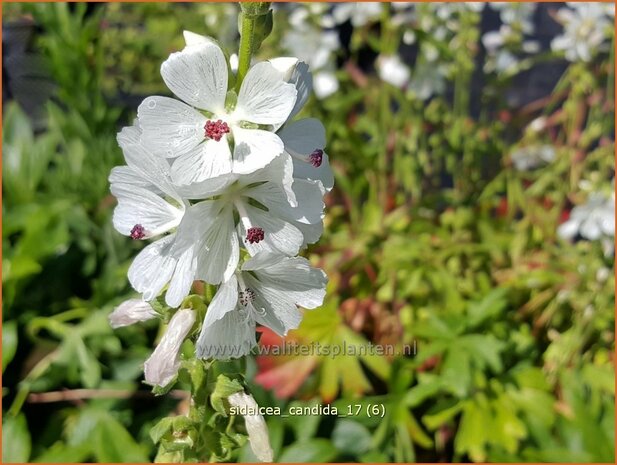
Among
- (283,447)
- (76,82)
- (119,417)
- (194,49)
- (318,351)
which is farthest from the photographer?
(76,82)

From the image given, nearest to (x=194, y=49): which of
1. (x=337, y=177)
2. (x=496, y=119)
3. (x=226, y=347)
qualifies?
(x=226, y=347)

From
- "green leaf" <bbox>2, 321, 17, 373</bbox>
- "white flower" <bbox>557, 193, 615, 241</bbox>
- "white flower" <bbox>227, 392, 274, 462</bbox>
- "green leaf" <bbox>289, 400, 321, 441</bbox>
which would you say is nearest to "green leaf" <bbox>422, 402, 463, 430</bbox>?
"green leaf" <bbox>289, 400, 321, 441</bbox>

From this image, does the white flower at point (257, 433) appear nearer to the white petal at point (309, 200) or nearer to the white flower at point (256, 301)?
the white flower at point (256, 301)

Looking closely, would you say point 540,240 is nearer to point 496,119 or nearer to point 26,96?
point 496,119

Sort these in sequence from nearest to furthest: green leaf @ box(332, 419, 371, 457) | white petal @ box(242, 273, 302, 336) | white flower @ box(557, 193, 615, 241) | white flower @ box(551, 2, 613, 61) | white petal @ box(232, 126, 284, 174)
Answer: white petal @ box(232, 126, 284, 174) → white petal @ box(242, 273, 302, 336) → green leaf @ box(332, 419, 371, 457) → white flower @ box(557, 193, 615, 241) → white flower @ box(551, 2, 613, 61)

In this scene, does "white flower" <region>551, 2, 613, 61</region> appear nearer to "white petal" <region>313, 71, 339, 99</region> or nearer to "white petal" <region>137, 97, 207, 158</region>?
"white petal" <region>313, 71, 339, 99</region>

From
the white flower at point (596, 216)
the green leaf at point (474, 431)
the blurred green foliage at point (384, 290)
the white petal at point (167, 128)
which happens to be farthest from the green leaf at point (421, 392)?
the white petal at point (167, 128)
